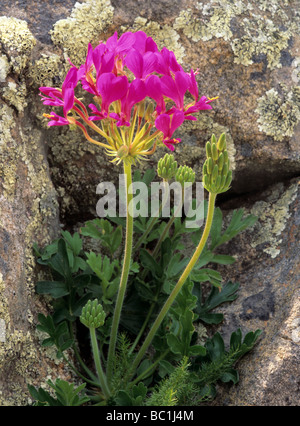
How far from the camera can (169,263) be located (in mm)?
2686

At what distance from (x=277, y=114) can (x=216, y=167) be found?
4.13 feet

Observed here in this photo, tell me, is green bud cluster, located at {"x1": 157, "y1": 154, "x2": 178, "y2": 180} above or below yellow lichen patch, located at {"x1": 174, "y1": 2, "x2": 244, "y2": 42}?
below

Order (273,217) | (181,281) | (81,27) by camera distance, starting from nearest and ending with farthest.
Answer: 1. (181,281)
2. (81,27)
3. (273,217)

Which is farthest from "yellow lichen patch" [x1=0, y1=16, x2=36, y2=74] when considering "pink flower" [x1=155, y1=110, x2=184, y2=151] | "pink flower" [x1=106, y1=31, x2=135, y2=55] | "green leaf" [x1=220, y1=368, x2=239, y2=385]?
"green leaf" [x1=220, y1=368, x2=239, y2=385]

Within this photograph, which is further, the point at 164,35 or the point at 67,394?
the point at 164,35

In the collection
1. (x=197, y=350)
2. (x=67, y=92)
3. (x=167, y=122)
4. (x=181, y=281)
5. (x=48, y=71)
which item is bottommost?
(x=197, y=350)

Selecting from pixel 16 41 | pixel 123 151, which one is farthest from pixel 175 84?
pixel 16 41

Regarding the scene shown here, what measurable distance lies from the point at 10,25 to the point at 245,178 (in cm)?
147

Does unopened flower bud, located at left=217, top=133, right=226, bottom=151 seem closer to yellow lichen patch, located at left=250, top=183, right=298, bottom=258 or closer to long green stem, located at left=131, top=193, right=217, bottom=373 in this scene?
long green stem, located at left=131, top=193, right=217, bottom=373

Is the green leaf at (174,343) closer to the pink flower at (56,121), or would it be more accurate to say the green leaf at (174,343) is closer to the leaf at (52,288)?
the leaf at (52,288)

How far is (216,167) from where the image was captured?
6.37ft

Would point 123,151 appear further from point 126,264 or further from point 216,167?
point 126,264

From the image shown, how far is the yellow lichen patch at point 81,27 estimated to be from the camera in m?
2.87

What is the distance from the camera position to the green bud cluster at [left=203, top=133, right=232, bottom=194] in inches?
76.1
